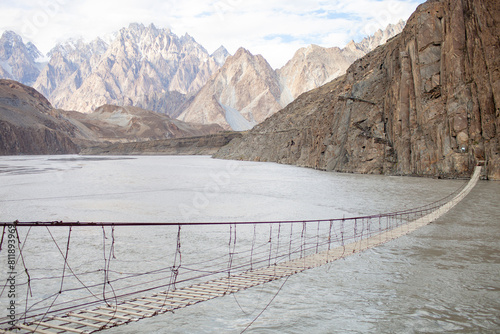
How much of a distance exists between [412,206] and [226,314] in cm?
2693

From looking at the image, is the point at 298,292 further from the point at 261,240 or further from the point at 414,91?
the point at 414,91

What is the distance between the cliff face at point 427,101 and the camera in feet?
184

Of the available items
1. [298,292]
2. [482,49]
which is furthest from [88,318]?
[482,49]

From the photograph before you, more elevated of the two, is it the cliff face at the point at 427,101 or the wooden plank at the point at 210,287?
the cliff face at the point at 427,101

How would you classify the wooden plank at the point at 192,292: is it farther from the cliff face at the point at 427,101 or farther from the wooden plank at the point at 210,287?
the cliff face at the point at 427,101

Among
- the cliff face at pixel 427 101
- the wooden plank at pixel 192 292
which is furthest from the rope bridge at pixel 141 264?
the cliff face at pixel 427 101

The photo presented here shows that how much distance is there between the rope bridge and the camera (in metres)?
11.3

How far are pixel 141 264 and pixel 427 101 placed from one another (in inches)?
2275

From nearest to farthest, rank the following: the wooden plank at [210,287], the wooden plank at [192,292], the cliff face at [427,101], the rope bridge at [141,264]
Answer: the rope bridge at [141,264] → the wooden plank at [192,292] → the wooden plank at [210,287] → the cliff face at [427,101]

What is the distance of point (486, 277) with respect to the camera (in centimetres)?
1494

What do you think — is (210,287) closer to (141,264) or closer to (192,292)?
(192,292)

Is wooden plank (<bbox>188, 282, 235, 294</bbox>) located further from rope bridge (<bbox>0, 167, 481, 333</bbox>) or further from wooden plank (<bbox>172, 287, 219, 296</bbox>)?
wooden plank (<bbox>172, 287, 219, 296</bbox>)

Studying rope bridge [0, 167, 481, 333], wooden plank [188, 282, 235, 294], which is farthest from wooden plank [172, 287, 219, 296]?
wooden plank [188, 282, 235, 294]

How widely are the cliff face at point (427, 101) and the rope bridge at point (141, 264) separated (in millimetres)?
34665
